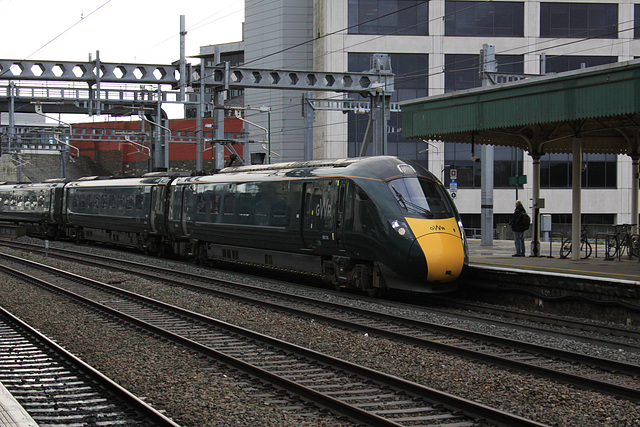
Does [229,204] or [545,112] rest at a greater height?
[545,112]

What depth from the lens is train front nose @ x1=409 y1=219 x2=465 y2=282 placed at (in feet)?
44.6

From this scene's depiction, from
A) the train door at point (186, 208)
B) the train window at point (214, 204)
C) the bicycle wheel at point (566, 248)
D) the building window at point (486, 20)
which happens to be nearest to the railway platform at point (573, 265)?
the bicycle wheel at point (566, 248)

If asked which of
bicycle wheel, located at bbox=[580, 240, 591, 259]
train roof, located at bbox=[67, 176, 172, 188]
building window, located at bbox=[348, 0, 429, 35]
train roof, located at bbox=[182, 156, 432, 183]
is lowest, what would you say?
bicycle wheel, located at bbox=[580, 240, 591, 259]

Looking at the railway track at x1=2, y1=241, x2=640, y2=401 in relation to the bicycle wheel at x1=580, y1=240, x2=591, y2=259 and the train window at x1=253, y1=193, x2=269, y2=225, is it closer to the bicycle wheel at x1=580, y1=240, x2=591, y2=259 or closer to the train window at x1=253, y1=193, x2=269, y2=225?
the train window at x1=253, y1=193, x2=269, y2=225

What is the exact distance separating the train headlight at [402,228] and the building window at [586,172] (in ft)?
128

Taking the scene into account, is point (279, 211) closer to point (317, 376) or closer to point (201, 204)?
point (201, 204)

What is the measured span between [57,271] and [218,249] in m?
4.48

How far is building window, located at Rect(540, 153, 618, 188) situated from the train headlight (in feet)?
128

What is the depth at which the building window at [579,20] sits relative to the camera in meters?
50.7

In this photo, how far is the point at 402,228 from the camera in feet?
45.2

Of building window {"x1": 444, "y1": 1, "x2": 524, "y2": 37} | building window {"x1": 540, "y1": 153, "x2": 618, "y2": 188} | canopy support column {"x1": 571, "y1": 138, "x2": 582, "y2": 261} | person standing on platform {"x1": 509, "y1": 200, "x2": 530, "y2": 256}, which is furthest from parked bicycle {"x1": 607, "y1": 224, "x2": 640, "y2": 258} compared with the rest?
building window {"x1": 444, "y1": 1, "x2": 524, "y2": 37}

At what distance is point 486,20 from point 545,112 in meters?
36.8

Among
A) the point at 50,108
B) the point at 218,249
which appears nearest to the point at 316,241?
the point at 218,249

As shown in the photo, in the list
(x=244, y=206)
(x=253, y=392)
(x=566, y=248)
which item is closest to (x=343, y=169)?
(x=244, y=206)
